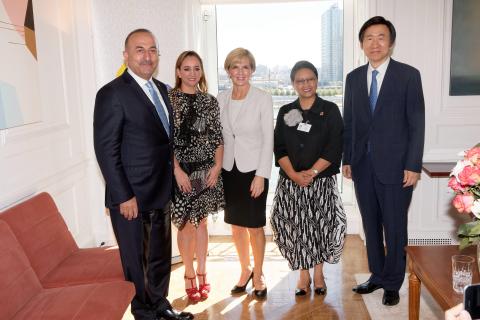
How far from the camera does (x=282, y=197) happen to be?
3.08m

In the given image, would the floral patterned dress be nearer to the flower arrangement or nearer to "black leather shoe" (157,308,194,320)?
"black leather shoe" (157,308,194,320)

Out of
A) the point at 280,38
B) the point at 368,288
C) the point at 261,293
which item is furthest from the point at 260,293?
the point at 280,38

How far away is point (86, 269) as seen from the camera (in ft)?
8.09

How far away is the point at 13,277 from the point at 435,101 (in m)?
3.24

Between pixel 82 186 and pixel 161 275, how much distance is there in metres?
1.20

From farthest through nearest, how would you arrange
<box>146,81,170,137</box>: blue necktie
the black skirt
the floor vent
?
the floor vent
the black skirt
<box>146,81,170,137</box>: blue necktie

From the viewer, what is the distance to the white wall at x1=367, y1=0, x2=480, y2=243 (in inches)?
144

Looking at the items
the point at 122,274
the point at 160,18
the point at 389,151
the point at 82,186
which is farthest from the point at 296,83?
the point at 82,186

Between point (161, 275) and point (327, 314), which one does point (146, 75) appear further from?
point (327, 314)

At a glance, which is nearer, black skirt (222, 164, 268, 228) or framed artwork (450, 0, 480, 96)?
black skirt (222, 164, 268, 228)

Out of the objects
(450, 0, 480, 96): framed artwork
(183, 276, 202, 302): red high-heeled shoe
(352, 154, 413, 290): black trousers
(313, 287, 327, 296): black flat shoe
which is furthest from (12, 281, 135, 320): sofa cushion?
(450, 0, 480, 96): framed artwork

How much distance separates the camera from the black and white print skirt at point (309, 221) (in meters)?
3.02

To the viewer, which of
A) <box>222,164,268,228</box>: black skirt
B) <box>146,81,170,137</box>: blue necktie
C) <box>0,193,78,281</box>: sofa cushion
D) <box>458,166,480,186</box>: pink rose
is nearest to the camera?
<box>458,166,480,186</box>: pink rose

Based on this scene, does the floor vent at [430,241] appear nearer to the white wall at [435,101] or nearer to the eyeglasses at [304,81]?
the white wall at [435,101]
